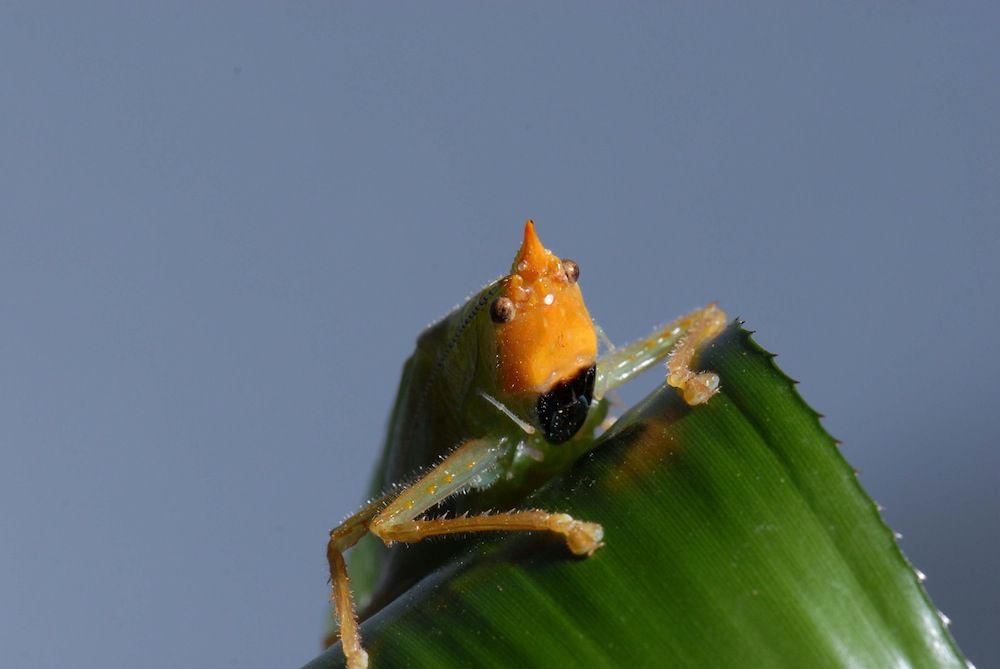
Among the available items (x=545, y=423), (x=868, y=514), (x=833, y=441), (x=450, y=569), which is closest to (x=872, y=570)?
(x=868, y=514)

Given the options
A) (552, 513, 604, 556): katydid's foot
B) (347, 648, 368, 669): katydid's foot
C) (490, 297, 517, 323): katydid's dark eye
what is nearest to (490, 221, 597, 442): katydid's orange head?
(490, 297, 517, 323): katydid's dark eye

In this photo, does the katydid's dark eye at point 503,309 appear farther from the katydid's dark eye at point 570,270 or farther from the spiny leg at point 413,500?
the spiny leg at point 413,500

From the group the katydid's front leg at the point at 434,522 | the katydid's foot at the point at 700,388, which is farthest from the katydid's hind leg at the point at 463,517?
the katydid's foot at the point at 700,388

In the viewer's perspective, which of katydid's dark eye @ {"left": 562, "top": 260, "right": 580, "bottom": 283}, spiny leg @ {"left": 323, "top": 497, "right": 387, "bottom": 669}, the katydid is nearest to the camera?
spiny leg @ {"left": 323, "top": 497, "right": 387, "bottom": 669}

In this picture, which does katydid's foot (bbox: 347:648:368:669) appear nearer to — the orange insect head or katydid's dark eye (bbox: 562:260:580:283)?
the orange insect head

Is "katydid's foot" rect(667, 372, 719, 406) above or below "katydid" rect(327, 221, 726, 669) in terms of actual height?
below

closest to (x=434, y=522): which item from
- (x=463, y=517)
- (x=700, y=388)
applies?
(x=463, y=517)

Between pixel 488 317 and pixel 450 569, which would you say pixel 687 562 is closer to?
pixel 450 569
